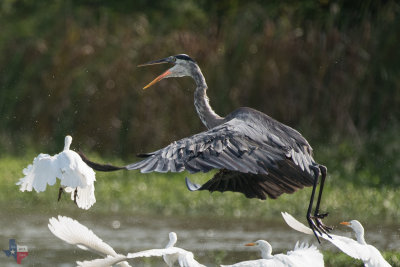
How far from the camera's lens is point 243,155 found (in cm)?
550

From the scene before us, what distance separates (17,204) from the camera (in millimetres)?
9977

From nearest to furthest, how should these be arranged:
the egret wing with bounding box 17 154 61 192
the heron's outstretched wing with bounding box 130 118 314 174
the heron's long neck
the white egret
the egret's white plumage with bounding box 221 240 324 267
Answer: the heron's outstretched wing with bounding box 130 118 314 174 → the white egret → the egret wing with bounding box 17 154 61 192 → the egret's white plumage with bounding box 221 240 324 267 → the heron's long neck

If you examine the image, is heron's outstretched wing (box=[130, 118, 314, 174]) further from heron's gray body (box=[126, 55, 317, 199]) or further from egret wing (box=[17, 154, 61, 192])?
egret wing (box=[17, 154, 61, 192])

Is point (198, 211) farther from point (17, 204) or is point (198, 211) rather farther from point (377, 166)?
point (377, 166)

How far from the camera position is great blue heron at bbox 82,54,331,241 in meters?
5.16

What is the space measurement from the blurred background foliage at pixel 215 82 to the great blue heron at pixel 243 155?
5121 mm

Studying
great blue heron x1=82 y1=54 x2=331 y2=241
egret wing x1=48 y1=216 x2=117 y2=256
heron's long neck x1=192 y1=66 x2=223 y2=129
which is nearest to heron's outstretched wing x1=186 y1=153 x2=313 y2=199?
great blue heron x1=82 y1=54 x2=331 y2=241

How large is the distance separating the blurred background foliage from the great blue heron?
512cm

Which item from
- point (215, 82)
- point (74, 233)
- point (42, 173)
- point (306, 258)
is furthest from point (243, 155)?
point (215, 82)

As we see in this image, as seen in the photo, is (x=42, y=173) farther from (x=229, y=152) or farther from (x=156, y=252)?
(x=229, y=152)

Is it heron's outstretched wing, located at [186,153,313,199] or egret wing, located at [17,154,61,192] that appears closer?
egret wing, located at [17,154,61,192]

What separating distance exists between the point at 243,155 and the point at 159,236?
10.9 feet

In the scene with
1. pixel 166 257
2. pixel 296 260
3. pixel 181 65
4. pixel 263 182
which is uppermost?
pixel 181 65

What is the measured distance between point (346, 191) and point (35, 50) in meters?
5.37
